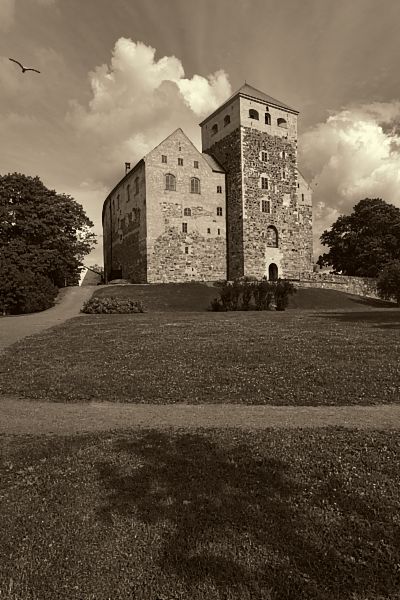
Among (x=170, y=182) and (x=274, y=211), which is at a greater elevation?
(x=170, y=182)

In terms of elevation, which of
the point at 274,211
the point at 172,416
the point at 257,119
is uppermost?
the point at 257,119

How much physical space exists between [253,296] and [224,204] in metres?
24.6

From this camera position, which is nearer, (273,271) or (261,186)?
(261,186)

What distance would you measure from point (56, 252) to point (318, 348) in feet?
115

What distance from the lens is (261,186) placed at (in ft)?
173

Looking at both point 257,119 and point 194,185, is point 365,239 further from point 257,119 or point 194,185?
point 194,185

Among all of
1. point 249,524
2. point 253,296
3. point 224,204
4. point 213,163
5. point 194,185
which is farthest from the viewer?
point 213,163

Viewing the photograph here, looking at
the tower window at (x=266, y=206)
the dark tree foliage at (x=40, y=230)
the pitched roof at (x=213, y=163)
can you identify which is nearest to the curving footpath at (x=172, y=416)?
the dark tree foliage at (x=40, y=230)

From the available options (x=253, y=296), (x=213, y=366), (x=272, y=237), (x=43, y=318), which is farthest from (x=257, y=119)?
(x=213, y=366)

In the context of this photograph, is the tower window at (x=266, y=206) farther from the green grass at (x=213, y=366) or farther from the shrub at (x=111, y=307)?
the green grass at (x=213, y=366)

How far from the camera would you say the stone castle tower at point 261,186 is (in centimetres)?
5159

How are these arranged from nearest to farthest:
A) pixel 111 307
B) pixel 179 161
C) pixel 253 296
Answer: pixel 111 307 → pixel 253 296 → pixel 179 161

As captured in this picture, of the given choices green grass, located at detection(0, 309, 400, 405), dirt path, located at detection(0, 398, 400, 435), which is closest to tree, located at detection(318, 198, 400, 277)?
green grass, located at detection(0, 309, 400, 405)

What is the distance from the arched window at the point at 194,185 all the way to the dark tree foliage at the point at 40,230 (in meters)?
13.6
